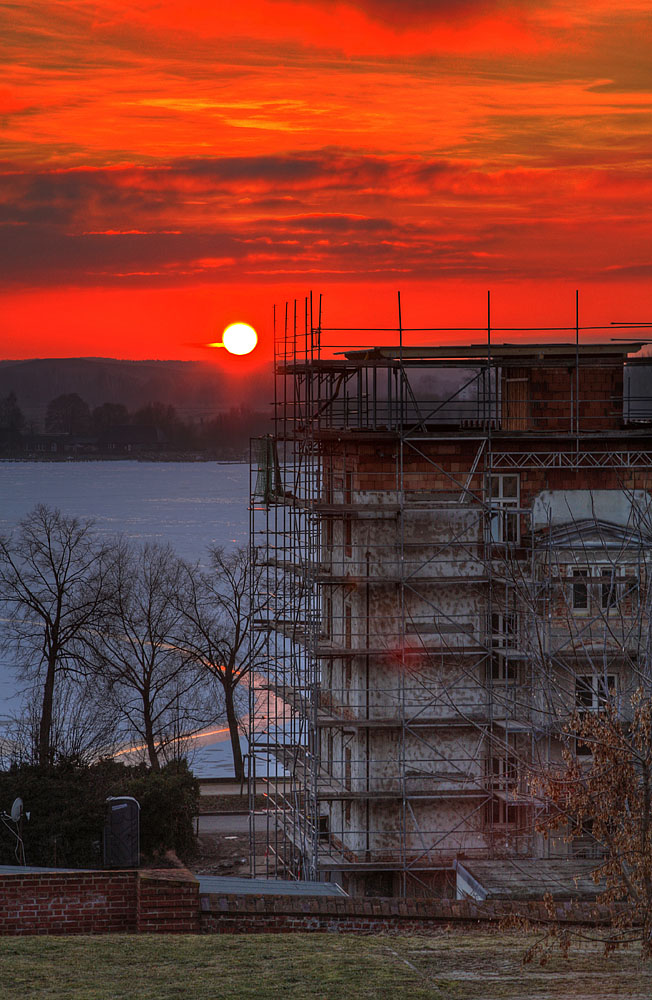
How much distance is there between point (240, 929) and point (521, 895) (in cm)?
955

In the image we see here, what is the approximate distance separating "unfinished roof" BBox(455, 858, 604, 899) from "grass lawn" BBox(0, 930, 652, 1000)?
919 centimetres

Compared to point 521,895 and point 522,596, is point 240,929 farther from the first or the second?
point 522,596

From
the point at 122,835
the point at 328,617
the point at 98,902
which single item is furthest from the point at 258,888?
the point at 328,617

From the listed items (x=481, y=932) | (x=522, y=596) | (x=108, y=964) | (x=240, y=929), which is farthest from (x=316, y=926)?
(x=522, y=596)

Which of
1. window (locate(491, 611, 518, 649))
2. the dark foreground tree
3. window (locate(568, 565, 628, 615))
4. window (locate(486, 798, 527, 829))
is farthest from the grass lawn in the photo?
window (locate(568, 565, 628, 615))

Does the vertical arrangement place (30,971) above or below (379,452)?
below

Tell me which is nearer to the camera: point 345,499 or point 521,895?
point 521,895

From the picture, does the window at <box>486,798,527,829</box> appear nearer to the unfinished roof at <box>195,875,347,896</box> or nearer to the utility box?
the utility box

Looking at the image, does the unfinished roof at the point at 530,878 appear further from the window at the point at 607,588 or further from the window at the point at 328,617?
the window at the point at 328,617

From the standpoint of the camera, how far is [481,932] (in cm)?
1677

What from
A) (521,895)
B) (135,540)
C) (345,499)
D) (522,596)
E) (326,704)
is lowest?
(521,895)

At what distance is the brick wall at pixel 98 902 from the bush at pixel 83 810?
641 inches

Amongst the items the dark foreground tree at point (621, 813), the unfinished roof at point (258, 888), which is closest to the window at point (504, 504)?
the unfinished roof at point (258, 888)

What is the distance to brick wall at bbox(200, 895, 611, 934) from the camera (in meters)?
16.4
